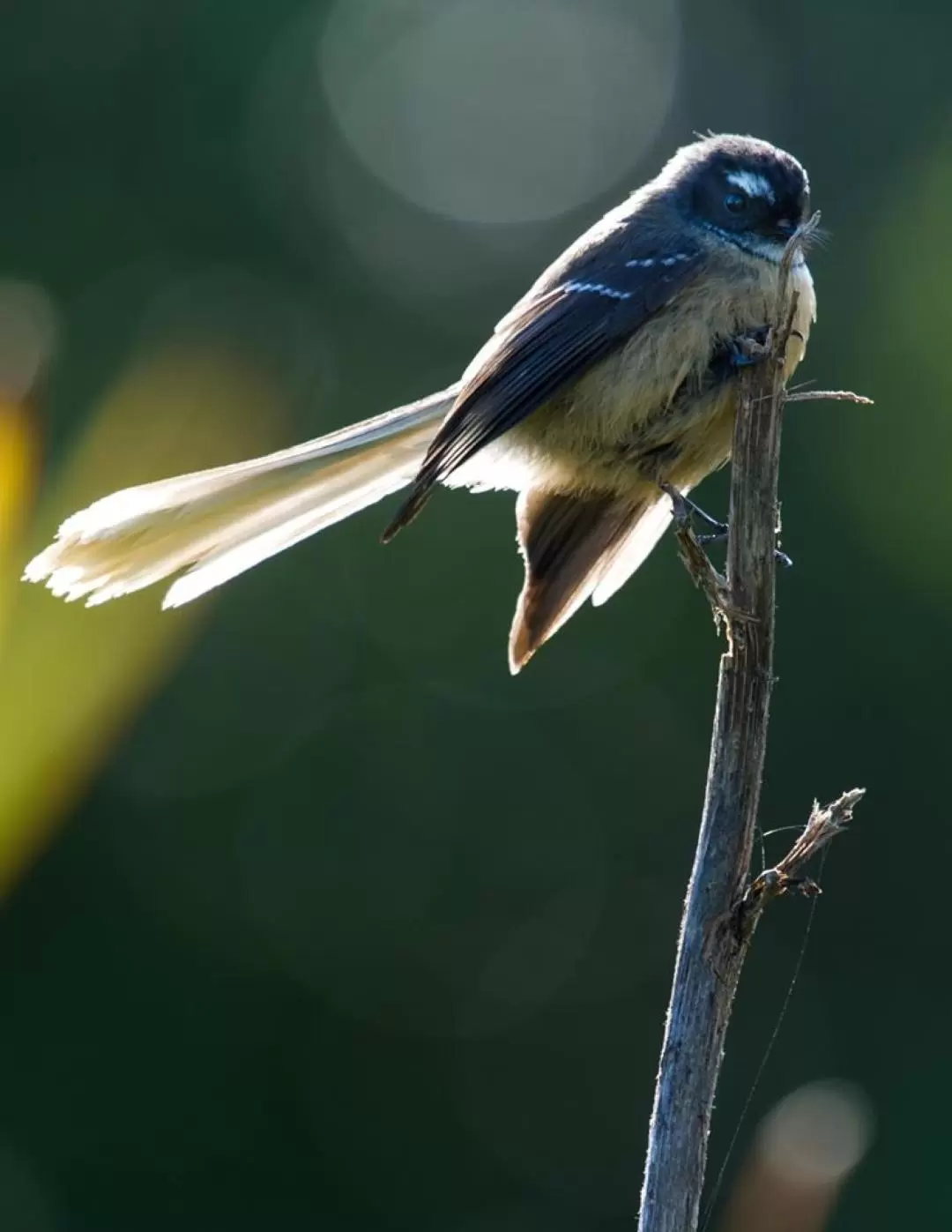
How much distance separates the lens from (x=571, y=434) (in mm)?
4332

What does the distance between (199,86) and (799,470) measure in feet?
13.7

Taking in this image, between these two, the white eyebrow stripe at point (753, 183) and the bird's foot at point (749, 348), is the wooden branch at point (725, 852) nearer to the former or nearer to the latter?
the bird's foot at point (749, 348)

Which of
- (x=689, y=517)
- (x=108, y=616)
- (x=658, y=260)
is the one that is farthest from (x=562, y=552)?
(x=108, y=616)

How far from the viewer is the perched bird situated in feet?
13.4

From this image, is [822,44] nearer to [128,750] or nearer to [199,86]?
[199,86]

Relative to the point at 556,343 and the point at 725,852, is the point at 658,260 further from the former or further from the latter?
the point at 725,852

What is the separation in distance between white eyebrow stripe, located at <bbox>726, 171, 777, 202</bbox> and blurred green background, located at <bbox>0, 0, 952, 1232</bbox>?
2.62m

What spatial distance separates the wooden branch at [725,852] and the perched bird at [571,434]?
0.58 meters

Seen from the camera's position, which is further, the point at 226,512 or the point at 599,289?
the point at 599,289

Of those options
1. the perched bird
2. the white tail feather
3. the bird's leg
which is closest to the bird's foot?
the perched bird

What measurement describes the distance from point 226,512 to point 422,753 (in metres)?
4.21

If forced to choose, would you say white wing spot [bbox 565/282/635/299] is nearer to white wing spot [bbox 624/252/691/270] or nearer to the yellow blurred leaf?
white wing spot [bbox 624/252/691/270]

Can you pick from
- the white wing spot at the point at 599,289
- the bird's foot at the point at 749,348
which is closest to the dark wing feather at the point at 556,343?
the white wing spot at the point at 599,289

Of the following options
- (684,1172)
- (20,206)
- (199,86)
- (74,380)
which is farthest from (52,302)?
(684,1172)
